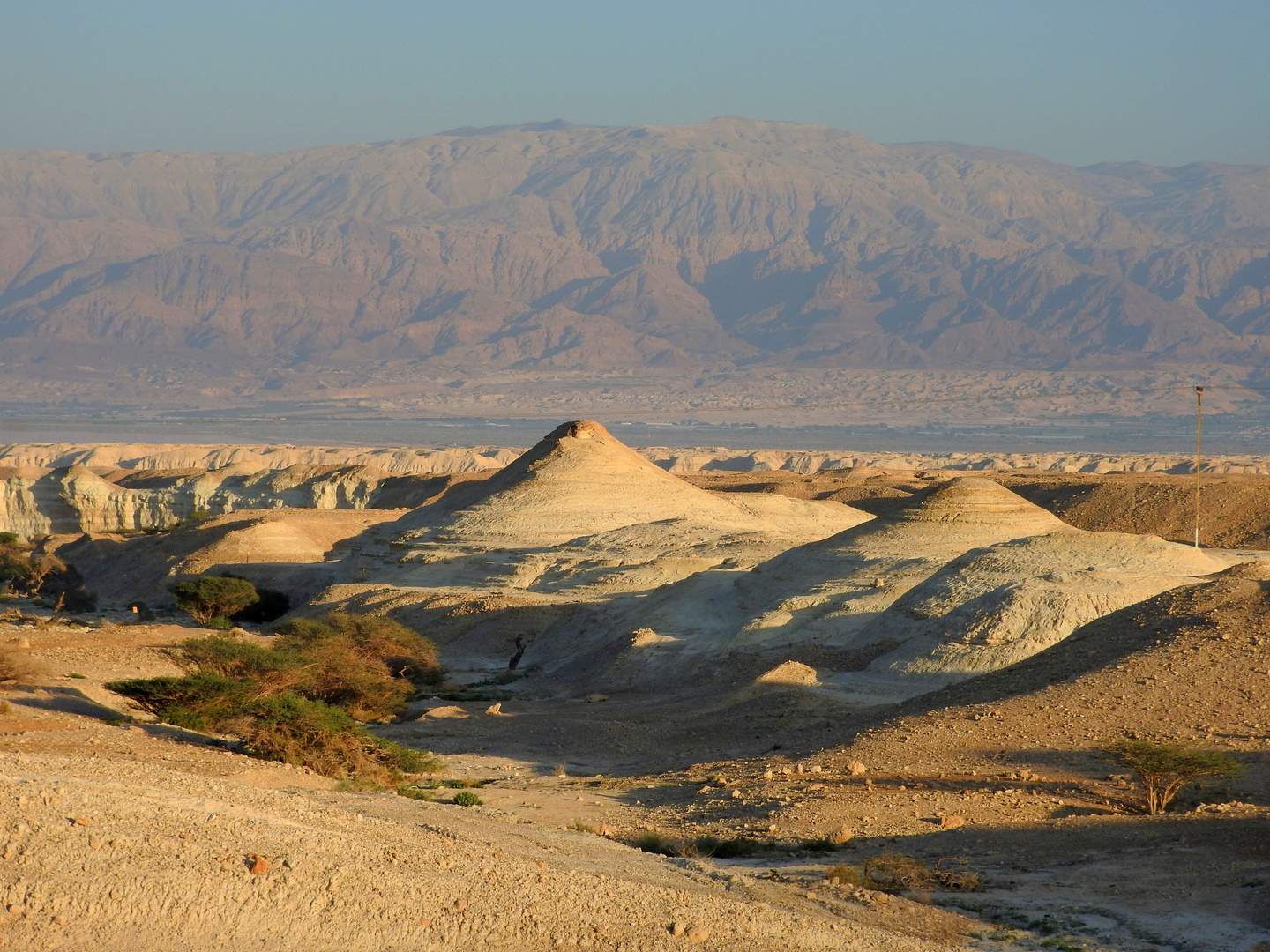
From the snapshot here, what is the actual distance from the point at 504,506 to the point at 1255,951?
38.9 metres

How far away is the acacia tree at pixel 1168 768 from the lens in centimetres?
1706

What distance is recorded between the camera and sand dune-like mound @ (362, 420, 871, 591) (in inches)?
1741

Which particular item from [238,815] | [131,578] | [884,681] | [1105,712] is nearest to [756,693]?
[884,681]

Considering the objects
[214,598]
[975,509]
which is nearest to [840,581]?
[975,509]

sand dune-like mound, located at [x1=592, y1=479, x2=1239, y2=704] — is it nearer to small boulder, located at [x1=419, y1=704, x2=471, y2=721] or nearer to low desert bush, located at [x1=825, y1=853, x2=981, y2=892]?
small boulder, located at [x1=419, y1=704, x2=471, y2=721]

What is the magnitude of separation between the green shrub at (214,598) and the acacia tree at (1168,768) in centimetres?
3331

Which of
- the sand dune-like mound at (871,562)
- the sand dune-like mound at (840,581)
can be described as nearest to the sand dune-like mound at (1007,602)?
the sand dune-like mound at (840,581)

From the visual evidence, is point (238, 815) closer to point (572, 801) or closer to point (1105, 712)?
point (572, 801)

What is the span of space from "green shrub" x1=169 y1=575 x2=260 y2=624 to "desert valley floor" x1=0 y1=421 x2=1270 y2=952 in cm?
189

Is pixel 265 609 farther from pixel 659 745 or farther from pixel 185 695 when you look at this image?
pixel 659 745

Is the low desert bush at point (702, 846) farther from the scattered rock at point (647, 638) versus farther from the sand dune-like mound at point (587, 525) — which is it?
the sand dune-like mound at point (587, 525)

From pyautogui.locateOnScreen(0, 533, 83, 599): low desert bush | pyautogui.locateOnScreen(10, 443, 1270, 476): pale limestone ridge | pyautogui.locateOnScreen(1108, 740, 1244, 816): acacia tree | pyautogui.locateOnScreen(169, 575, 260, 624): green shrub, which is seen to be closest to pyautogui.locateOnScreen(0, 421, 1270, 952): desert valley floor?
pyautogui.locateOnScreen(1108, 740, 1244, 816): acacia tree

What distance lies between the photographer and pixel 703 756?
73.8 ft

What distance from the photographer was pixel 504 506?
49656 millimetres
